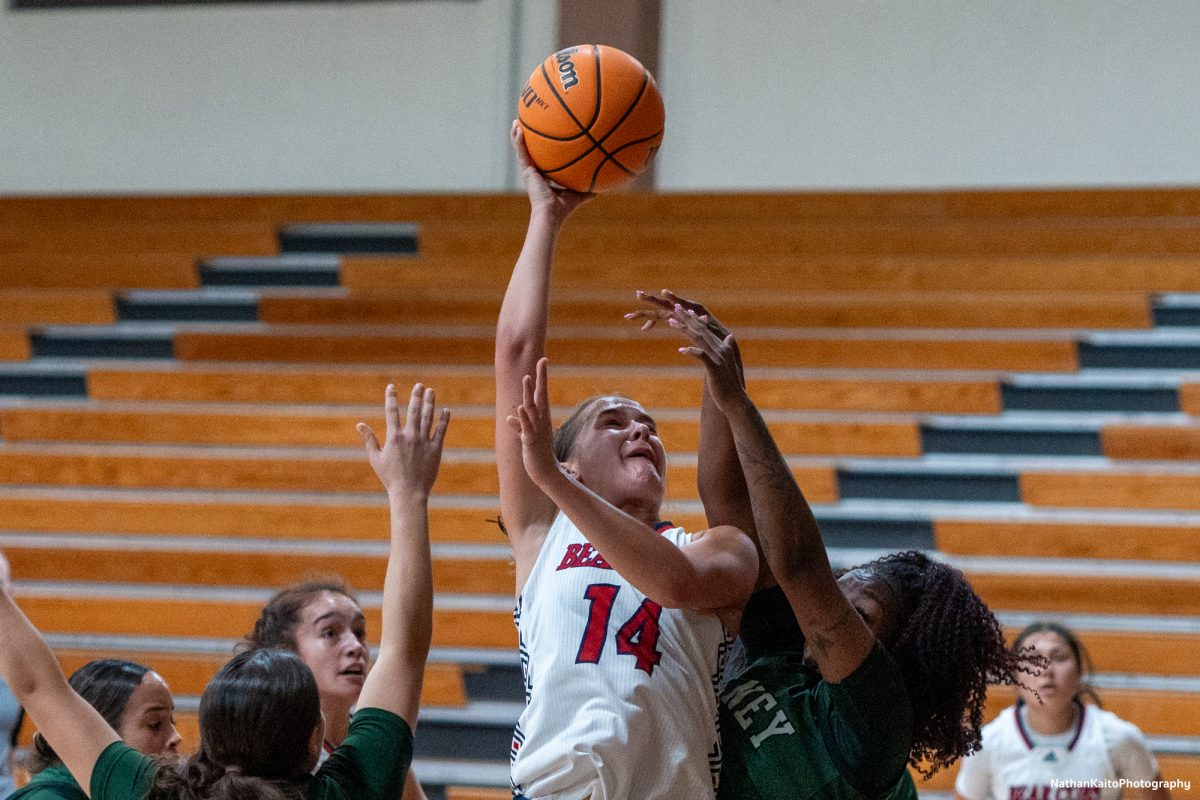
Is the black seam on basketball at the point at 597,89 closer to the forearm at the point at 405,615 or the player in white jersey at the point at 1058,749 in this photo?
the forearm at the point at 405,615

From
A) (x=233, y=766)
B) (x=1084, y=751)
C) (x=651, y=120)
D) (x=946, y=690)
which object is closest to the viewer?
(x=233, y=766)

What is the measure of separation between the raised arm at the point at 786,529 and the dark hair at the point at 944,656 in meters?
0.25

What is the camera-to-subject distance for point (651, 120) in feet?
10.1

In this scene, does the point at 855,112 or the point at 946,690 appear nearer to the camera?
the point at 946,690

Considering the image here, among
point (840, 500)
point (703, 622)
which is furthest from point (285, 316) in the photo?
point (703, 622)

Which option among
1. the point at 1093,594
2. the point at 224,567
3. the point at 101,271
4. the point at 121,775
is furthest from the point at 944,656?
the point at 101,271

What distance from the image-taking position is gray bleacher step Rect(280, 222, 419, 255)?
8.46 m

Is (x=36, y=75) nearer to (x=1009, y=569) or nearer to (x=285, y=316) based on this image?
(x=285, y=316)

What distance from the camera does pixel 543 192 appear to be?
2.86 meters

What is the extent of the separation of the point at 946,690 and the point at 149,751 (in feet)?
4.90

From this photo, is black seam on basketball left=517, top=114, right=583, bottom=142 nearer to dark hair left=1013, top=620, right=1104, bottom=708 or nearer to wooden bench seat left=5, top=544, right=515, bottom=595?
dark hair left=1013, top=620, right=1104, bottom=708

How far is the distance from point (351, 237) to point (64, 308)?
1677 mm

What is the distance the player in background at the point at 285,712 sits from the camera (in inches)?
82.0

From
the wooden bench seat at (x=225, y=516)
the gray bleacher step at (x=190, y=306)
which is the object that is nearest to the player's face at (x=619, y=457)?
the wooden bench seat at (x=225, y=516)
